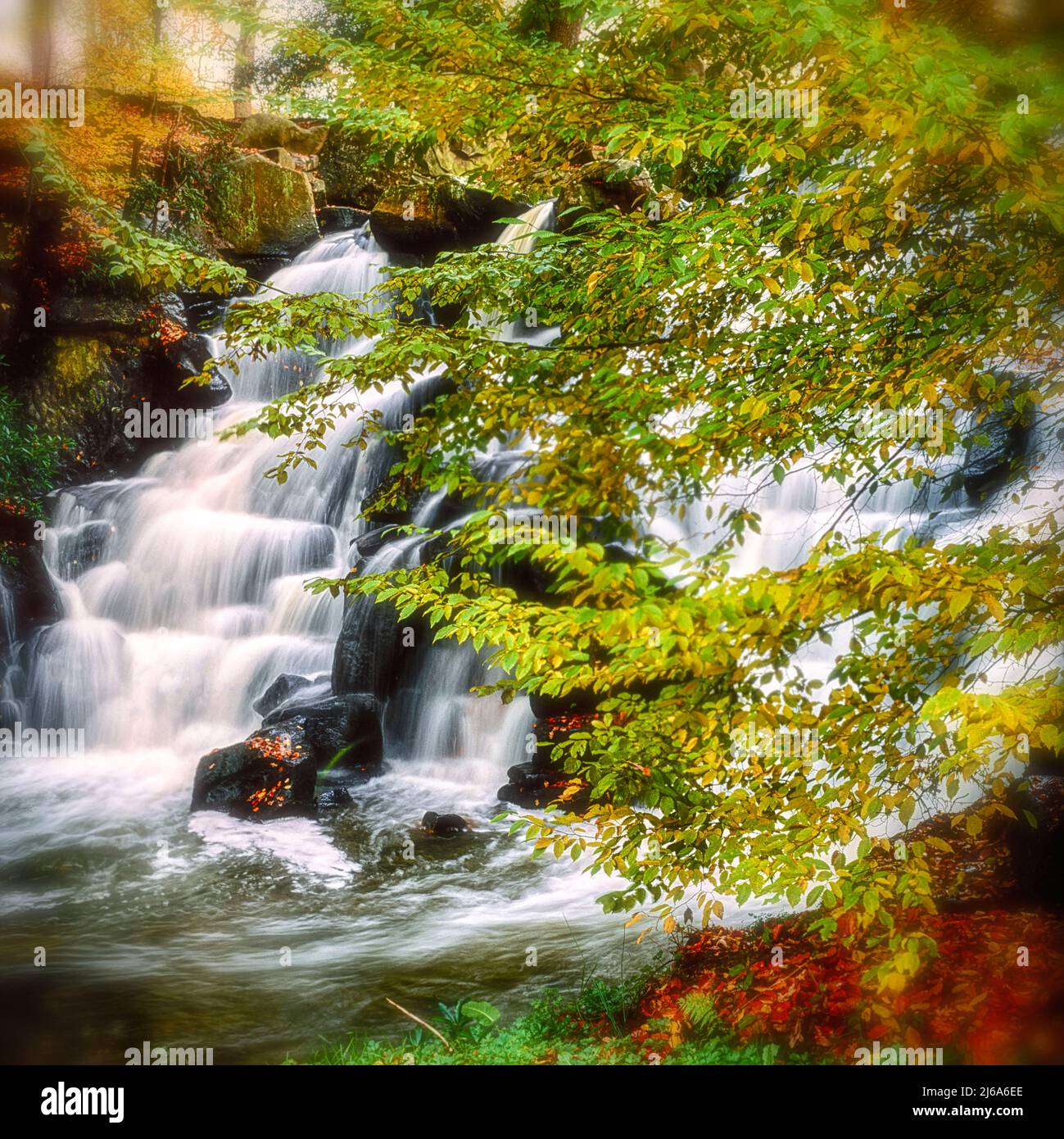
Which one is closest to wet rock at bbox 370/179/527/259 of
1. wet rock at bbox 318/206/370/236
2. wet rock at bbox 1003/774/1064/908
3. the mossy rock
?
wet rock at bbox 318/206/370/236

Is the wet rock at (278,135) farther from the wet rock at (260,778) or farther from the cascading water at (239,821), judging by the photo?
the wet rock at (260,778)

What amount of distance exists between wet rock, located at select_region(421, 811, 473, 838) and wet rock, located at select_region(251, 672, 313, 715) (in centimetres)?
142

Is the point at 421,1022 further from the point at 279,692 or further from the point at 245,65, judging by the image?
the point at 245,65

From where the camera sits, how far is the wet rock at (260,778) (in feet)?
15.3

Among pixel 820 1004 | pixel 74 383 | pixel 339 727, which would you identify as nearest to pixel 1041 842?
pixel 820 1004

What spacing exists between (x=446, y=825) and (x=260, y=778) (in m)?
1.16

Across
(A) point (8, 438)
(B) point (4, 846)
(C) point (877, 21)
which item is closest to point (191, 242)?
(A) point (8, 438)

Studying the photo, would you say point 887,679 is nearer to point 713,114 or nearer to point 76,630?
point 713,114

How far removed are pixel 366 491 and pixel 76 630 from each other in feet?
6.83

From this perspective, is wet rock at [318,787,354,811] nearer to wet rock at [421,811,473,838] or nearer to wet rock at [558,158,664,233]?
wet rock at [421,811,473,838]

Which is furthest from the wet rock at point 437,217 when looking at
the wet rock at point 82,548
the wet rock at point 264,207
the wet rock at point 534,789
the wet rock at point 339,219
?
the wet rock at point 534,789

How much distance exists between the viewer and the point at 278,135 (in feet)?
18.4

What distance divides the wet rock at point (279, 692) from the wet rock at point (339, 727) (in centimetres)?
11

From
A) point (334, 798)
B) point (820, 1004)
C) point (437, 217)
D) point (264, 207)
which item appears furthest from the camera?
point (264, 207)
